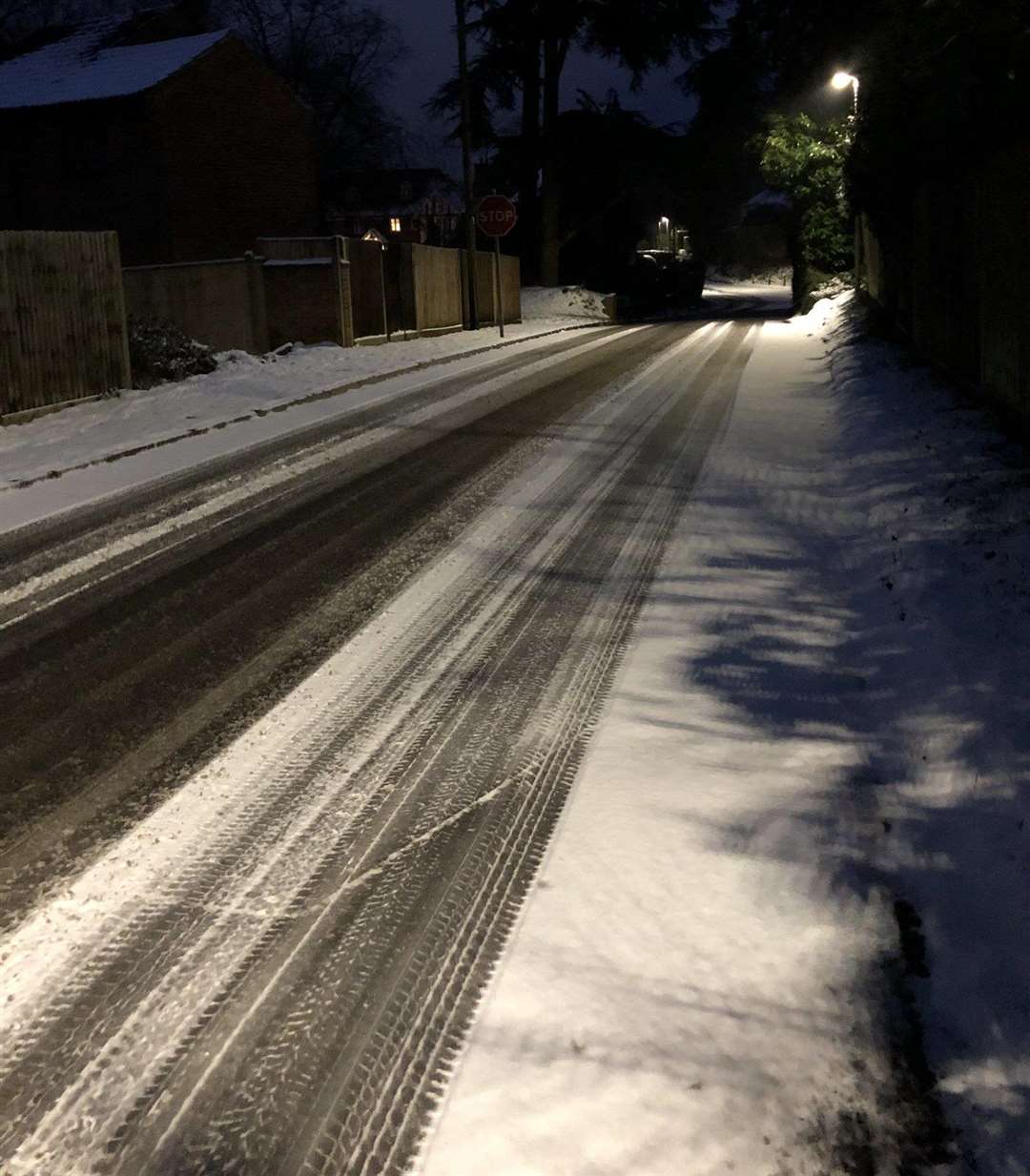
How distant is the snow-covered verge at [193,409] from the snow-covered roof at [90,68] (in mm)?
15641

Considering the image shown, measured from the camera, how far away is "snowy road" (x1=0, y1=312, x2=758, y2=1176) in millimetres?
2777

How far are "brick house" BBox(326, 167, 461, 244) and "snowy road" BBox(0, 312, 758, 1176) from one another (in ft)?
138

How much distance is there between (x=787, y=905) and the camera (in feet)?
11.4

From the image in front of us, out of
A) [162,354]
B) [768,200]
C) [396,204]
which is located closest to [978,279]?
[162,354]

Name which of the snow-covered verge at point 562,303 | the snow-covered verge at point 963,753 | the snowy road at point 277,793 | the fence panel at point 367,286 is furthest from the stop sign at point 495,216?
the snowy road at point 277,793

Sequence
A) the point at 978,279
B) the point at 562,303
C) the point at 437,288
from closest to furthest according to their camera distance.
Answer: the point at 978,279 → the point at 437,288 → the point at 562,303

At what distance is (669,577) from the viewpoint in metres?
6.78

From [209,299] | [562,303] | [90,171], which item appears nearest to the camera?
[209,299]

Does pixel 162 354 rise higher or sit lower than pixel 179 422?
higher

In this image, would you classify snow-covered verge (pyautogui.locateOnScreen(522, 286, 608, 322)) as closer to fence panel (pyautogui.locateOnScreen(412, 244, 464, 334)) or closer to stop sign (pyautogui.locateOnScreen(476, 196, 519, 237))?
fence panel (pyautogui.locateOnScreen(412, 244, 464, 334))

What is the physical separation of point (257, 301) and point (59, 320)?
6.52 metres

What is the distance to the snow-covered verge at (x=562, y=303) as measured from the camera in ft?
133

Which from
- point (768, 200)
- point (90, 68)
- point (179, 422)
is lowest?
point (179, 422)

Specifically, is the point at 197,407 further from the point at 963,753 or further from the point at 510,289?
the point at 510,289
